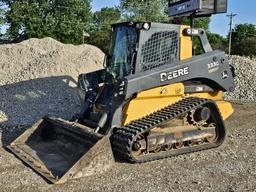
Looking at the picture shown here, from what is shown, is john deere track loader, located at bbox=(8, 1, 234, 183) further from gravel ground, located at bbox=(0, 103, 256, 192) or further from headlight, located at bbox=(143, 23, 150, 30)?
gravel ground, located at bbox=(0, 103, 256, 192)

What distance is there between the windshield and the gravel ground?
168cm

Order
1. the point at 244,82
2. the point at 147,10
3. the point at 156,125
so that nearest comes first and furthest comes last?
1. the point at 156,125
2. the point at 244,82
3. the point at 147,10

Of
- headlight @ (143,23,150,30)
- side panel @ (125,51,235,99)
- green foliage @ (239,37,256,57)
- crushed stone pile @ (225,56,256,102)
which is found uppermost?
headlight @ (143,23,150,30)

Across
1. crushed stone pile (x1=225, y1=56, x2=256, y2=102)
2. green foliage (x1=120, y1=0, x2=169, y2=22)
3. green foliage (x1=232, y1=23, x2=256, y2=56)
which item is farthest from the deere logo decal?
green foliage (x1=232, y1=23, x2=256, y2=56)

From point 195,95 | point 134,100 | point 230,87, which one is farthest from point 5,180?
point 230,87

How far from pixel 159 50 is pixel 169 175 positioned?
225cm

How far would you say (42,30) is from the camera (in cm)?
3278

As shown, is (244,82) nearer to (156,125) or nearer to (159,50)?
(159,50)

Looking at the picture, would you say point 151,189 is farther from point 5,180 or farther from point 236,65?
point 236,65

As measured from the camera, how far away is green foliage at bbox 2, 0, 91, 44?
1296 inches

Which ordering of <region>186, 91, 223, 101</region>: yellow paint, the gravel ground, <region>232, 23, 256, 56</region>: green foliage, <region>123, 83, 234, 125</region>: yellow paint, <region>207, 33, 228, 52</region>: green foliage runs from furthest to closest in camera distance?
<region>207, 33, 228, 52</region>: green foliage, <region>232, 23, 256, 56</region>: green foliage, <region>186, 91, 223, 101</region>: yellow paint, <region>123, 83, 234, 125</region>: yellow paint, the gravel ground

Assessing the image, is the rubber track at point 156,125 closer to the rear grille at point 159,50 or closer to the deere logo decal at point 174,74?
the deere logo decal at point 174,74

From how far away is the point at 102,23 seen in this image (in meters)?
51.3

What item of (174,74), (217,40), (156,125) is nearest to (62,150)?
(156,125)
